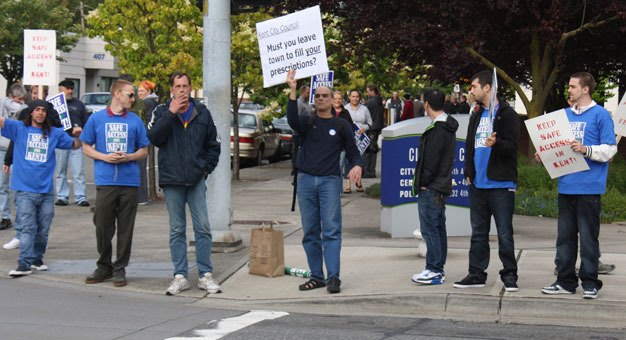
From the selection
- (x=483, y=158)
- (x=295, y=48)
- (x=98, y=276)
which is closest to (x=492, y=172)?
(x=483, y=158)

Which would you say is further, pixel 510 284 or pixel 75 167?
pixel 75 167

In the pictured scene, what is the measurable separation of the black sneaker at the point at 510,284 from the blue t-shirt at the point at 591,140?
921 millimetres

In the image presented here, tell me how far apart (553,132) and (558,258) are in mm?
1104

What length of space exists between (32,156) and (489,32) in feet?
33.4

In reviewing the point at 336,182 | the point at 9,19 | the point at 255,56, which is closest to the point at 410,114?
the point at 255,56

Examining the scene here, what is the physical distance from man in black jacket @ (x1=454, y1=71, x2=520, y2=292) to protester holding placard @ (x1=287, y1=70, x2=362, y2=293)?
3.56ft

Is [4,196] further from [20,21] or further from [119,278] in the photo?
[20,21]

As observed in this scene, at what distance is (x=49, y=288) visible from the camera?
10.3 m

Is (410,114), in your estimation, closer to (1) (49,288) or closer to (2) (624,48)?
(2) (624,48)

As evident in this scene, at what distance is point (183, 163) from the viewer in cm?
990

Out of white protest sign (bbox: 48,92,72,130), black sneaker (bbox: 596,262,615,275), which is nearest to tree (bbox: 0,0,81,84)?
white protest sign (bbox: 48,92,72,130)

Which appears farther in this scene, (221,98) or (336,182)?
(221,98)

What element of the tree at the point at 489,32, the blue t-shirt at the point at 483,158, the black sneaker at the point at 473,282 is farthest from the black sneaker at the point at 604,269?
the tree at the point at 489,32

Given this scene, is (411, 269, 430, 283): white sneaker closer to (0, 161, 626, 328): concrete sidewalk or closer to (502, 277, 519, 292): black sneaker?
(0, 161, 626, 328): concrete sidewalk
